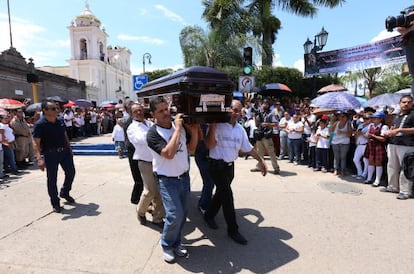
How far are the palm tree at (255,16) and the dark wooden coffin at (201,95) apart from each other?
48.1 ft

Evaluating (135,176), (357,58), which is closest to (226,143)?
(135,176)

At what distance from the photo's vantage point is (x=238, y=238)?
3.45m

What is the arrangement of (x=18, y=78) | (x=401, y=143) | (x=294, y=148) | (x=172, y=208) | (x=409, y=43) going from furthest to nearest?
1. (x=18, y=78)
2. (x=294, y=148)
3. (x=401, y=143)
4. (x=172, y=208)
5. (x=409, y=43)

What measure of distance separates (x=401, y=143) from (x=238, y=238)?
3.62 m

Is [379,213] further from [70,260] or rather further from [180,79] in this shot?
[70,260]

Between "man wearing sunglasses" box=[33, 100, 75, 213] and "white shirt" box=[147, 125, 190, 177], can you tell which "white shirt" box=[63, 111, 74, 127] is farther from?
"white shirt" box=[147, 125, 190, 177]

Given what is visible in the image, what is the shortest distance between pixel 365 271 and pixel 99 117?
17.6 m

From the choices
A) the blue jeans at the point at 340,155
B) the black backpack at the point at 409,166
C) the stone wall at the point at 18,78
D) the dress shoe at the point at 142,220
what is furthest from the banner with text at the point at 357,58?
the stone wall at the point at 18,78

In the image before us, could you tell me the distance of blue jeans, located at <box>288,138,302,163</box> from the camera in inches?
322

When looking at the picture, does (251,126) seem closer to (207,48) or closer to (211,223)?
(211,223)

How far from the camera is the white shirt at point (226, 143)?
3.47m

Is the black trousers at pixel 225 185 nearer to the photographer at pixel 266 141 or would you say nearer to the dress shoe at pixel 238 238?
the dress shoe at pixel 238 238

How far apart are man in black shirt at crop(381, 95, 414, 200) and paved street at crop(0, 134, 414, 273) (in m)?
0.35

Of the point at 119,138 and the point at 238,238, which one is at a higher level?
the point at 119,138
